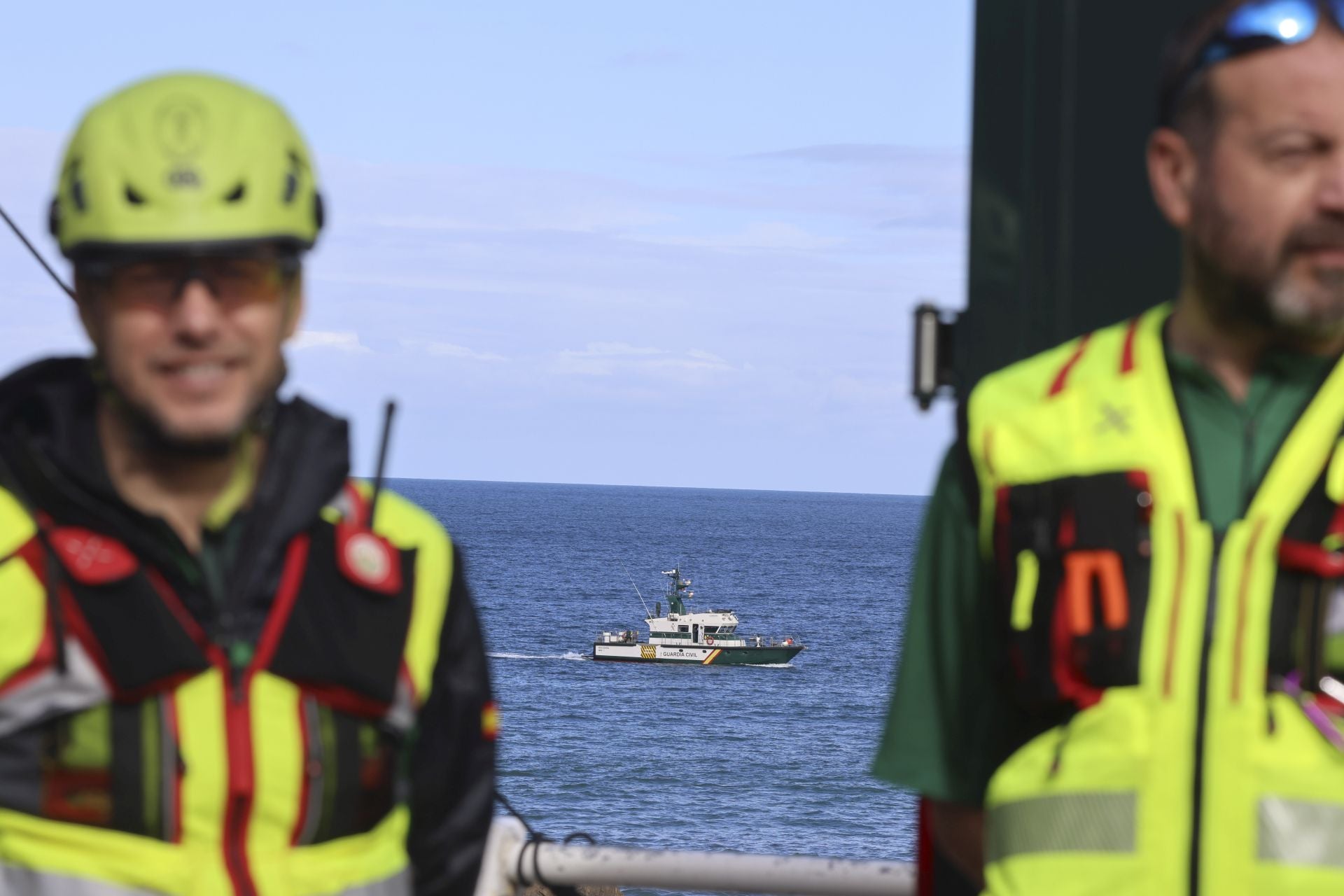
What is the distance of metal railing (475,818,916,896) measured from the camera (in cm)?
477

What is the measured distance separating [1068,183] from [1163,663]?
4.68 ft

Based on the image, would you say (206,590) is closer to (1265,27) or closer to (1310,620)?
(1310,620)

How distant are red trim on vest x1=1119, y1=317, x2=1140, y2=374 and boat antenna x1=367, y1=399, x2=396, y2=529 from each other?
1.16 metres

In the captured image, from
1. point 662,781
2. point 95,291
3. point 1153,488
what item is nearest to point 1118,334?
point 1153,488

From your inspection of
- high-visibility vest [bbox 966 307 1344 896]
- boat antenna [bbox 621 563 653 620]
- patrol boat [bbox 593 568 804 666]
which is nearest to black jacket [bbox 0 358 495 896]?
high-visibility vest [bbox 966 307 1344 896]

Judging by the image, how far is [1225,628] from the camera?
285 centimetres

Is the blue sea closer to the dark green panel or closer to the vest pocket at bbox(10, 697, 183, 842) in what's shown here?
the dark green panel

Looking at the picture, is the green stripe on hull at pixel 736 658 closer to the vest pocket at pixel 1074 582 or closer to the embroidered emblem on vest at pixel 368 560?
the embroidered emblem on vest at pixel 368 560

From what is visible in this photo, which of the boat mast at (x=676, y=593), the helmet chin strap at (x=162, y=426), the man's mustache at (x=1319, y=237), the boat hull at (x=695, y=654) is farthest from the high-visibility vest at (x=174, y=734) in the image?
the boat hull at (x=695, y=654)

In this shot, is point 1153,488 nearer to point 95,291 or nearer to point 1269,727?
point 1269,727

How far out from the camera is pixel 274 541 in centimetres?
308

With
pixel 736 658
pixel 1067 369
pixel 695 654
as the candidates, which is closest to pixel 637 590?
pixel 736 658

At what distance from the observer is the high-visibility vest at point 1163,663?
2797 mm

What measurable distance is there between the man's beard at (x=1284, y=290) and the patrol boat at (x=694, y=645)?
89787 millimetres
